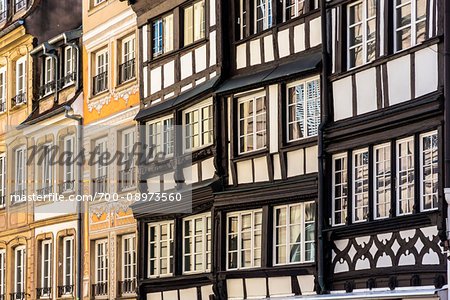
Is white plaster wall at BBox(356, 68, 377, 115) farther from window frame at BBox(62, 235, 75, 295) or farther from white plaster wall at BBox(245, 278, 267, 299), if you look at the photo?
window frame at BBox(62, 235, 75, 295)

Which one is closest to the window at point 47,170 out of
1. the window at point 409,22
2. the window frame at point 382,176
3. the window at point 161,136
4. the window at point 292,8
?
the window at point 161,136

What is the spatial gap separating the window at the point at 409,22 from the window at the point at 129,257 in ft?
41.0

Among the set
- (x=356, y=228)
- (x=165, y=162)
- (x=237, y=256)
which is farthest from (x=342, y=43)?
(x=165, y=162)

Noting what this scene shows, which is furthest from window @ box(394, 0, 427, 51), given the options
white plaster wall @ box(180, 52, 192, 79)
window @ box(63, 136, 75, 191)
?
window @ box(63, 136, 75, 191)

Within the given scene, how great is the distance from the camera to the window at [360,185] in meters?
21.9

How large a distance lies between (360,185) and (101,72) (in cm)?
1365

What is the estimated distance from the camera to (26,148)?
38656 millimetres

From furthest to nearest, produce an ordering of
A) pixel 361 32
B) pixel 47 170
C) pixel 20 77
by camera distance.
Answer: pixel 20 77
pixel 47 170
pixel 361 32

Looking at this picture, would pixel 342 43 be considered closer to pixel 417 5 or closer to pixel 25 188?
pixel 417 5

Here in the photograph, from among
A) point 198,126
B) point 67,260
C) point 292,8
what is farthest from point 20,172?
point 292,8

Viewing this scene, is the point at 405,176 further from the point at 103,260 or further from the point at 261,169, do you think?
the point at 103,260

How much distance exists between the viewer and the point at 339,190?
2288cm

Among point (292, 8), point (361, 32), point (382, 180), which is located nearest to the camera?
point (382, 180)

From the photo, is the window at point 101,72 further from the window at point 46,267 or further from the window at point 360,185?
the window at point 360,185
